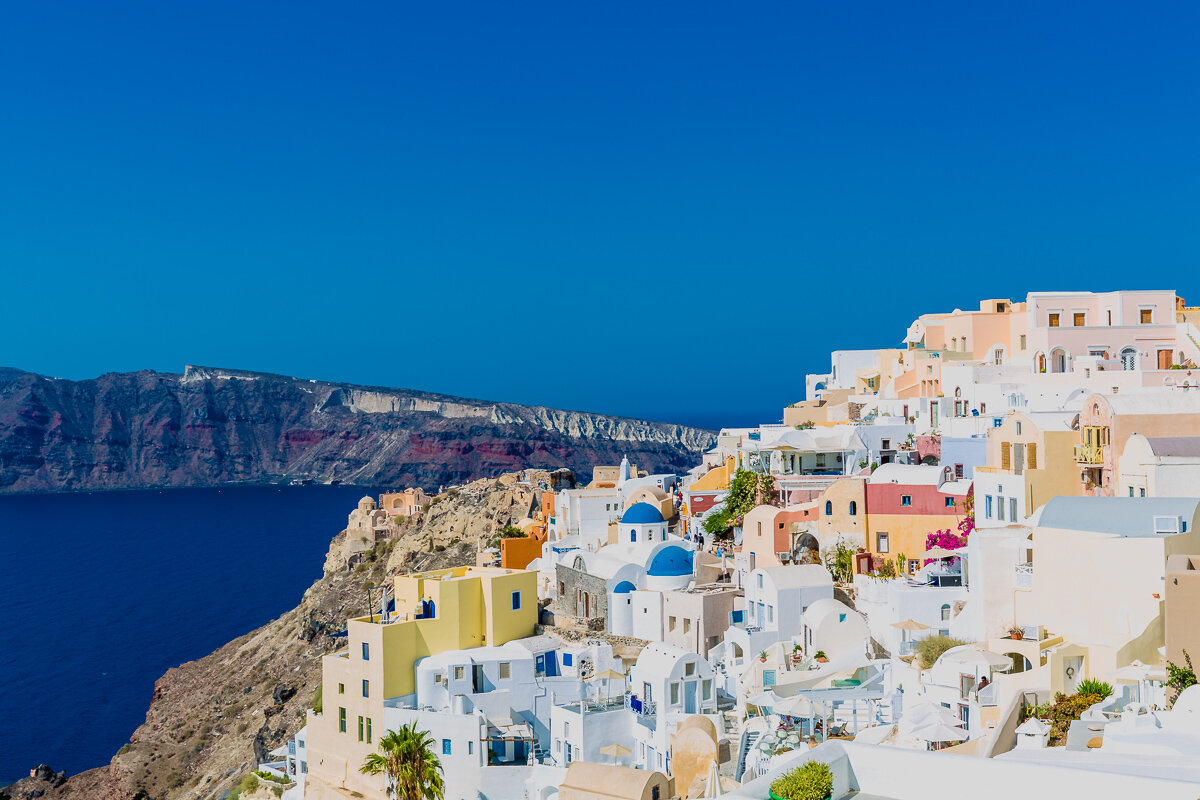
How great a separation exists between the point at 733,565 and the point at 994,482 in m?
9.72

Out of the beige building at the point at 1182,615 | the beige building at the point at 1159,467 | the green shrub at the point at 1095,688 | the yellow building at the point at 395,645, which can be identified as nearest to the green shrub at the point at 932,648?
the green shrub at the point at 1095,688

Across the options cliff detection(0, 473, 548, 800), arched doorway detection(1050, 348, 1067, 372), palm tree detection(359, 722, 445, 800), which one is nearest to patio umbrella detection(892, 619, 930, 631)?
palm tree detection(359, 722, 445, 800)

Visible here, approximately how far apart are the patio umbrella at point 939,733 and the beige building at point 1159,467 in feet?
26.5

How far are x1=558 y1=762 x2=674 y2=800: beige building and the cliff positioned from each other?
72.2 ft

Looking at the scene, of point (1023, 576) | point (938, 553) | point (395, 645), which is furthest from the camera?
point (938, 553)

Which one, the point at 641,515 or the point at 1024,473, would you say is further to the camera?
the point at 641,515

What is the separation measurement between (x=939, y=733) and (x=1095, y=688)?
9.16ft

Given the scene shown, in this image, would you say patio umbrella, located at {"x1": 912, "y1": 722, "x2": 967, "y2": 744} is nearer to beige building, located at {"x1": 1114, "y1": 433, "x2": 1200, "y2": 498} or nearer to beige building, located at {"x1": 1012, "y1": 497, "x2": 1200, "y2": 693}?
beige building, located at {"x1": 1012, "y1": 497, "x2": 1200, "y2": 693}

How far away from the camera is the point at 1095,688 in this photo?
2116 cm

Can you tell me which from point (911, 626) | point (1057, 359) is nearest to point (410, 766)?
point (911, 626)

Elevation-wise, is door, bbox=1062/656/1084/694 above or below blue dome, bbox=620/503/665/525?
below

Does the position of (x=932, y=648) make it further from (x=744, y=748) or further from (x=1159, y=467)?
(x=1159, y=467)

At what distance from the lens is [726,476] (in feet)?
156

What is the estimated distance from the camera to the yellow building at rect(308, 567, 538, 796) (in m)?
30.4
